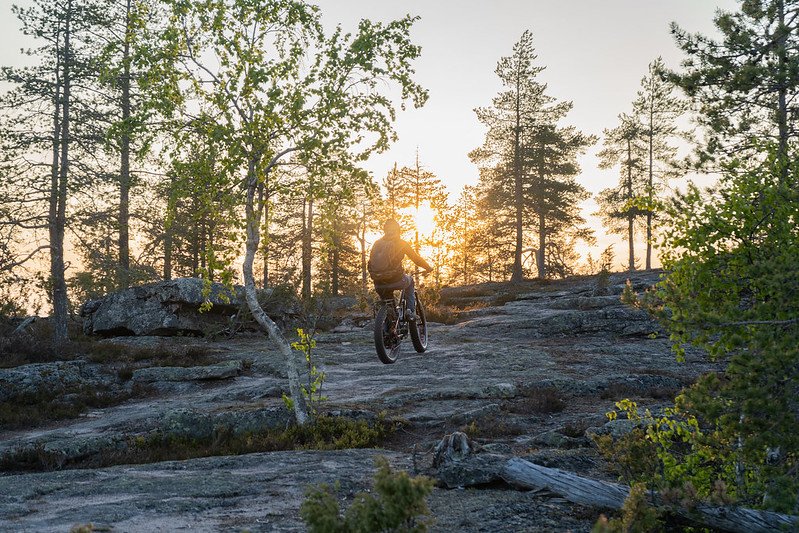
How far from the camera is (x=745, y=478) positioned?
471cm

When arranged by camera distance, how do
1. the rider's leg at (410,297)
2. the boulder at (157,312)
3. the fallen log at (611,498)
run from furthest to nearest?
the boulder at (157,312) < the rider's leg at (410,297) < the fallen log at (611,498)

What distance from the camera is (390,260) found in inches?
434

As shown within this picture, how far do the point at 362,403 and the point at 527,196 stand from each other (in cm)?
3163

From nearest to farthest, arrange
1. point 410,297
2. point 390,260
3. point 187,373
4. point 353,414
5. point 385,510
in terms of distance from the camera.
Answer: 1. point 385,510
2. point 353,414
3. point 390,260
4. point 410,297
5. point 187,373

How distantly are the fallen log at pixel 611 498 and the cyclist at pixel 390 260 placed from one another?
604cm

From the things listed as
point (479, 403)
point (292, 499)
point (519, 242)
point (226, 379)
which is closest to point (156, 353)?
point (226, 379)

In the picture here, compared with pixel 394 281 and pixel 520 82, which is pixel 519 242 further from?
pixel 394 281

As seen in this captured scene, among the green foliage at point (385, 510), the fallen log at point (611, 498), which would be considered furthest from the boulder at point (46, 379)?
the green foliage at point (385, 510)

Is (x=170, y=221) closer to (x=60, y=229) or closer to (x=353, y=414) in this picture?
(x=353, y=414)

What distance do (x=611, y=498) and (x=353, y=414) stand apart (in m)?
5.12

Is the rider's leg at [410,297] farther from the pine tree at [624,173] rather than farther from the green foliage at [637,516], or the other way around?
the pine tree at [624,173]

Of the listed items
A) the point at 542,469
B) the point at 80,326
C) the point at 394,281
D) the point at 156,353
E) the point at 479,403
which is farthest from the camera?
the point at 80,326

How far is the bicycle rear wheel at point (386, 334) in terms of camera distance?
442 inches

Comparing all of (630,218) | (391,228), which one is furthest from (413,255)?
(630,218)
